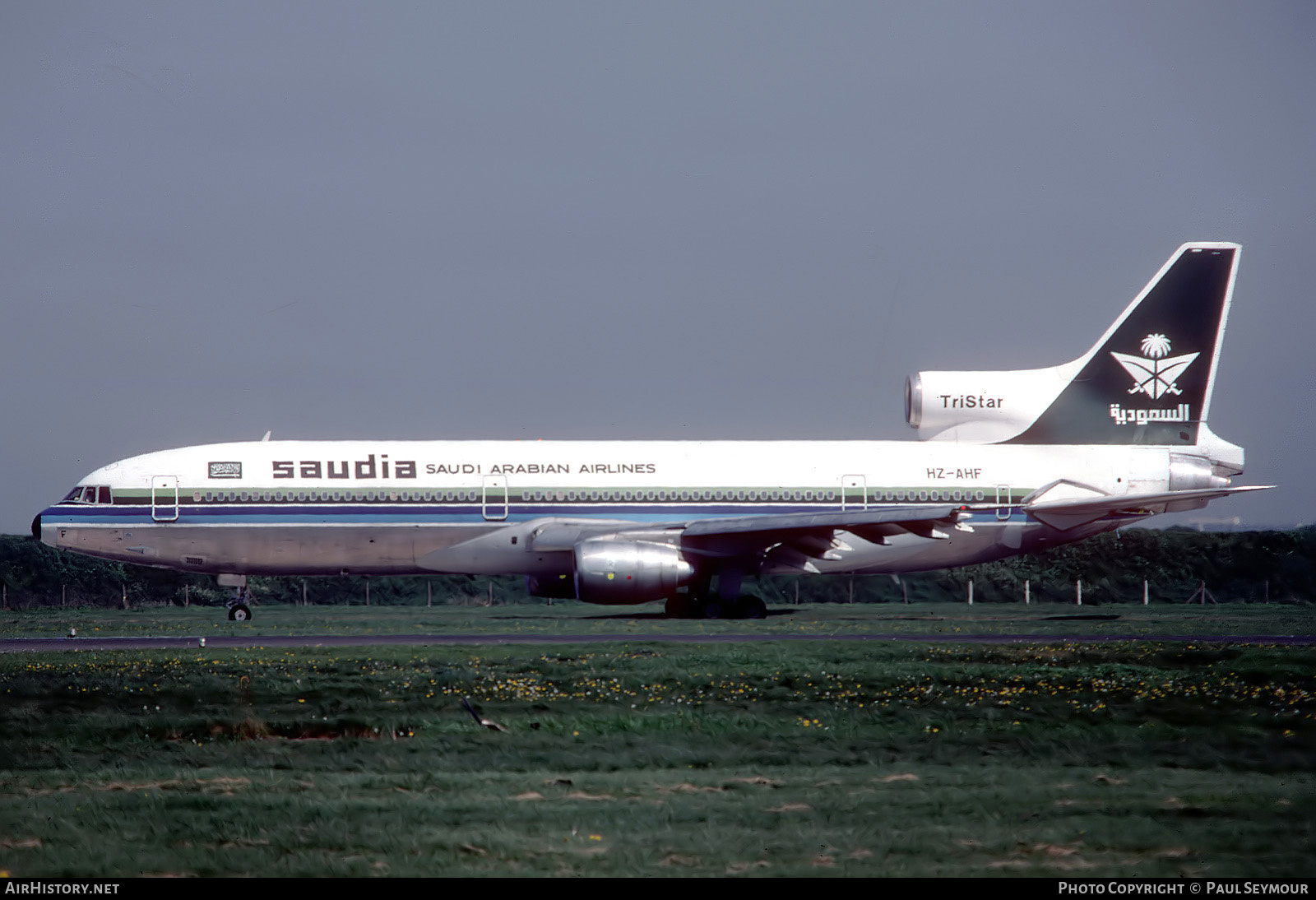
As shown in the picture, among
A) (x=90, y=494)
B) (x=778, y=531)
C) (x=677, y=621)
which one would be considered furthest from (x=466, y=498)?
(x=90, y=494)

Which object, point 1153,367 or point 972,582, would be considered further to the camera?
point 972,582

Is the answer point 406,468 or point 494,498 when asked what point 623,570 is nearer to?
point 494,498

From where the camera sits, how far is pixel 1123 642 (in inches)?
958

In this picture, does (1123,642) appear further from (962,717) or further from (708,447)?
(708,447)

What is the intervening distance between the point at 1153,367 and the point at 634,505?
50.1 feet

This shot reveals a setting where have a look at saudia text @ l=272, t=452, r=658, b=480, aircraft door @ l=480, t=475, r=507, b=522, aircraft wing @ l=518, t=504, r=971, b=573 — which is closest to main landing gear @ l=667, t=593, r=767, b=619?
aircraft wing @ l=518, t=504, r=971, b=573

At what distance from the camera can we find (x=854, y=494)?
35.8m

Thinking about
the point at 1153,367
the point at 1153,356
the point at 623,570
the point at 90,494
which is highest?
the point at 1153,356

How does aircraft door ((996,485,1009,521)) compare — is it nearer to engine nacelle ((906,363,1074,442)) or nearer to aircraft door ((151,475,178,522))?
engine nacelle ((906,363,1074,442))

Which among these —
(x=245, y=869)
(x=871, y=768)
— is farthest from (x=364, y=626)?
(x=245, y=869)

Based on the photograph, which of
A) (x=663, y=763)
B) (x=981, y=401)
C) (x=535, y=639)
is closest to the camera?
(x=663, y=763)

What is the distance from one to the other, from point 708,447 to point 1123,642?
47.3 feet

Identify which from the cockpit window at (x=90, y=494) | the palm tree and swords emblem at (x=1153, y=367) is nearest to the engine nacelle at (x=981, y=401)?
the palm tree and swords emblem at (x=1153, y=367)

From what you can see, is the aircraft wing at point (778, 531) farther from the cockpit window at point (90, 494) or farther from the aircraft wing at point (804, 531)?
the cockpit window at point (90, 494)
